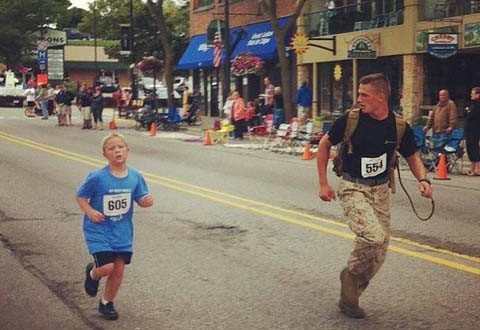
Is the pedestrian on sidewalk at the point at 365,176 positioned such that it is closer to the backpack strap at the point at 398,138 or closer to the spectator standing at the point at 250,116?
the backpack strap at the point at 398,138

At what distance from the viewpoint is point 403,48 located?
25359mm

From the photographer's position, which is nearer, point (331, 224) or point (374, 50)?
point (331, 224)

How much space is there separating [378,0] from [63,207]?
58.2 feet

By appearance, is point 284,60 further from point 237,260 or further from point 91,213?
point 91,213

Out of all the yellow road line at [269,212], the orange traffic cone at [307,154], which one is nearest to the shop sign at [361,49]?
the orange traffic cone at [307,154]

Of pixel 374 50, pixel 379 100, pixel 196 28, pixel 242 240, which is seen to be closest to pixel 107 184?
pixel 379 100

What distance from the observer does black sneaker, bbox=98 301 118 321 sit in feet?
20.3

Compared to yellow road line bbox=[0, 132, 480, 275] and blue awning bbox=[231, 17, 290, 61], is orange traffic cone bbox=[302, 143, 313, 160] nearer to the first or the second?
yellow road line bbox=[0, 132, 480, 275]

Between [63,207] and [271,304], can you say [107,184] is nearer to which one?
[271,304]

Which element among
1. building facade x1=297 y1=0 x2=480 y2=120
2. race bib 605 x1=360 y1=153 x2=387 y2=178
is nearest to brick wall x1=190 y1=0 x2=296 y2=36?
building facade x1=297 y1=0 x2=480 y2=120

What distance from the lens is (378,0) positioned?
27188mm

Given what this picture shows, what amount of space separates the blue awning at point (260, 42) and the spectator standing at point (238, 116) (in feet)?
19.8

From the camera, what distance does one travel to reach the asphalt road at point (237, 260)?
621 centimetres

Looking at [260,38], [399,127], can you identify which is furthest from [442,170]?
[260,38]
